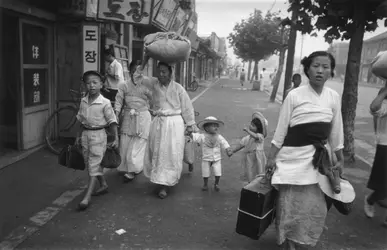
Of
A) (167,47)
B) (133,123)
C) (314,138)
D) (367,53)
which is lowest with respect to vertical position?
(133,123)

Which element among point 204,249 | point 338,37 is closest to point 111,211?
point 204,249

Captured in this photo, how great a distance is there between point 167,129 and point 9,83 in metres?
3.25

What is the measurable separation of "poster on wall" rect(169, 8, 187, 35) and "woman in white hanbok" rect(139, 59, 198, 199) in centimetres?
696

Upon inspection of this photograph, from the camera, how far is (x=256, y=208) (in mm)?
3166

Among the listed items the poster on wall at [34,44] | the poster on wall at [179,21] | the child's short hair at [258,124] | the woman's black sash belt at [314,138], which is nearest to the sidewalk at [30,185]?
the poster on wall at [34,44]

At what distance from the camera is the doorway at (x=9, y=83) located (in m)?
6.04

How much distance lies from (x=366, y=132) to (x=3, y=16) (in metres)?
9.89

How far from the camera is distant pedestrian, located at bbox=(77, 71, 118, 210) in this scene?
427 centimetres

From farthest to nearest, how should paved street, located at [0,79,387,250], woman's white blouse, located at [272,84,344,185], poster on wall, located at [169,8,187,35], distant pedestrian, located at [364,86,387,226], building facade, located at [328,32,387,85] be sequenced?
building facade, located at [328,32,387,85], poster on wall, located at [169,8,187,35], distant pedestrian, located at [364,86,387,226], paved street, located at [0,79,387,250], woman's white blouse, located at [272,84,344,185]

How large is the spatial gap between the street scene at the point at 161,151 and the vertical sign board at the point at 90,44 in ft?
0.06

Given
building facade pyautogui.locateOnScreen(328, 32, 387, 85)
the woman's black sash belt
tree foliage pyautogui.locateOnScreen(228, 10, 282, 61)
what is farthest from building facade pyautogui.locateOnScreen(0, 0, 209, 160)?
building facade pyautogui.locateOnScreen(328, 32, 387, 85)

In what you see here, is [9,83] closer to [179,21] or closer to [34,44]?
[34,44]

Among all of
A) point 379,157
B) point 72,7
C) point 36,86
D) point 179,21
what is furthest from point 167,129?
point 179,21

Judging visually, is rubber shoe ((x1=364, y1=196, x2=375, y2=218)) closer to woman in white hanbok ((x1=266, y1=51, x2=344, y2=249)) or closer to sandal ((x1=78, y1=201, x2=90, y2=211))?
woman in white hanbok ((x1=266, y1=51, x2=344, y2=249))
